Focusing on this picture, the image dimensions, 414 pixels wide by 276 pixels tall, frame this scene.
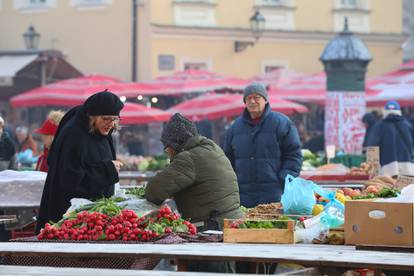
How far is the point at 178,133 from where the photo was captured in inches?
388

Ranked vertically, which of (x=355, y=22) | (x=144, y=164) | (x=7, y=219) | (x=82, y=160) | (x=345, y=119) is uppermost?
(x=355, y=22)

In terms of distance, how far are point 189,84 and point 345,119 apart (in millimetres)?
6246

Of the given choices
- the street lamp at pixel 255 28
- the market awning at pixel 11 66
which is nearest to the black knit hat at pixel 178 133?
the market awning at pixel 11 66

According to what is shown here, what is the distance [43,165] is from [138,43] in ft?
74.9

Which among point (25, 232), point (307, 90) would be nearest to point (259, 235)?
point (25, 232)

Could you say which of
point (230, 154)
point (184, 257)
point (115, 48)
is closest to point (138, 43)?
point (115, 48)

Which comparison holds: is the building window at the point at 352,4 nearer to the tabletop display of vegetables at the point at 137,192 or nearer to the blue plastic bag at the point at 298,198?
the blue plastic bag at the point at 298,198

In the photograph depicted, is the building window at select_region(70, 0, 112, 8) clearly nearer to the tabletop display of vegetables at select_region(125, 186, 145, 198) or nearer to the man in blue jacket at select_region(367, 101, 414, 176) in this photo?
the man in blue jacket at select_region(367, 101, 414, 176)

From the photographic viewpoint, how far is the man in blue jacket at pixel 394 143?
62.0 feet

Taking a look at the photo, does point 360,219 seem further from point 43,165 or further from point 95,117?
point 43,165

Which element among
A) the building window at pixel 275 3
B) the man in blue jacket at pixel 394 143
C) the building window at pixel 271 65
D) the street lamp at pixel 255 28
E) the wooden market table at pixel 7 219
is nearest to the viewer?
the wooden market table at pixel 7 219

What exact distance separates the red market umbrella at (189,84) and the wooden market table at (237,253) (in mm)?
21081

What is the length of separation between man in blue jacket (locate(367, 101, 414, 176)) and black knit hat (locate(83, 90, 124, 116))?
8977 millimetres

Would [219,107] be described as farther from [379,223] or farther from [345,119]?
[379,223]
